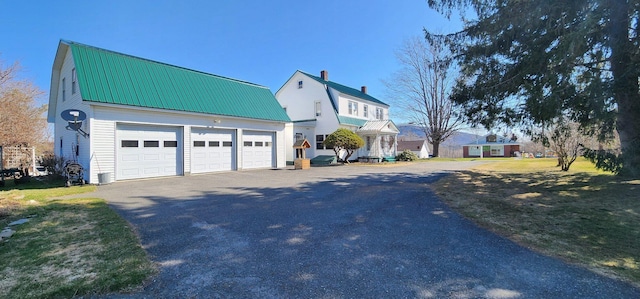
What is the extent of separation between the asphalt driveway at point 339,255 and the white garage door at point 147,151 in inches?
246

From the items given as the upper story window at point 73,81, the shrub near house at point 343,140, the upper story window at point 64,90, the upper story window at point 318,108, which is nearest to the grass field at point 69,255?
the upper story window at point 73,81

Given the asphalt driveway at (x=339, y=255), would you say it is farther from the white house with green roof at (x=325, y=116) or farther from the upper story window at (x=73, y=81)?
the white house with green roof at (x=325, y=116)

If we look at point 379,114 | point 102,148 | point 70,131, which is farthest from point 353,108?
point 70,131

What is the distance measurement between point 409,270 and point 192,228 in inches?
151

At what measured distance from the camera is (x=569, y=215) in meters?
6.04

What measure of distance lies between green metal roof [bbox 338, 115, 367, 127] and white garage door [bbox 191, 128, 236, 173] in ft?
32.3

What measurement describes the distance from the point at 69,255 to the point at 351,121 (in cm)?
2181

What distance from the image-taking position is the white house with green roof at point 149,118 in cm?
1131

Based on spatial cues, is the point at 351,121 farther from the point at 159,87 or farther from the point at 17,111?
the point at 17,111

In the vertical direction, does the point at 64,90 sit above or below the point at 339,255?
above

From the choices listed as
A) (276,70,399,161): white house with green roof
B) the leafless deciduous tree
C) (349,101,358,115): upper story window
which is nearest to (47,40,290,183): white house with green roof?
the leafless deciduous tree

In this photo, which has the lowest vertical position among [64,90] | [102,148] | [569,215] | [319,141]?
[569,215]

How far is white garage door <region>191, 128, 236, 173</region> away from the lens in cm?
Answer: 1435

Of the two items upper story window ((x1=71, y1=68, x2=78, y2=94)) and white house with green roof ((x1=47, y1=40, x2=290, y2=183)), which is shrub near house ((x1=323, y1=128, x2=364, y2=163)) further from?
upper story window ((x1=71, y1=68, x2=78, y2=94))
